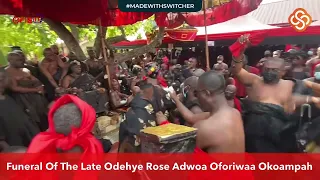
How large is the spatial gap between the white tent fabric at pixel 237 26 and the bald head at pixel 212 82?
0.30m

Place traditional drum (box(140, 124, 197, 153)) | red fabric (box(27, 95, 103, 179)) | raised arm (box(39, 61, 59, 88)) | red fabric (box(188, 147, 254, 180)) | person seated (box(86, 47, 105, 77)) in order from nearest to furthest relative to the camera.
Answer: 1. red fabric (box(27, 95, 103, 179))
2. traditional drum (box(140, 124, 197, 153))
3. red fabric (box(188, 147, 254, 180))
4. raised arm (box(39, 61, 59, 88))
5. person seated (box(86, 47, 105, 77))

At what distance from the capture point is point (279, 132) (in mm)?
1741

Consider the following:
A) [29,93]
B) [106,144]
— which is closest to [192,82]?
[106,144]

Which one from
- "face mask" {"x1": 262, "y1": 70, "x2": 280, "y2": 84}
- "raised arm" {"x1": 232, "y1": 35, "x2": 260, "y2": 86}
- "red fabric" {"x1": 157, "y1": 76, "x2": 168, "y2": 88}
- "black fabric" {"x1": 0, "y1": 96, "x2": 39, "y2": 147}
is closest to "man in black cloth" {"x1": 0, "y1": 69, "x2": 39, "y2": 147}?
"black fabric" {"x1": 0, "y1": 96, "x2": 39, "y2": 147}

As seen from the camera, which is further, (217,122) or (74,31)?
(74,31)

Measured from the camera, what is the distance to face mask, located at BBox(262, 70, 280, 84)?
68.6 inches

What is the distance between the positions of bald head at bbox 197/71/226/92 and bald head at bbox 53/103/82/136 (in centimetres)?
62

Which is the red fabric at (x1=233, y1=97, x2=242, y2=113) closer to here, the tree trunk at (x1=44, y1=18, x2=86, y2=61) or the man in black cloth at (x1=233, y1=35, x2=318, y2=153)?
the man in black cloth at (x1=233, y1=35, x2=318, y2=153)

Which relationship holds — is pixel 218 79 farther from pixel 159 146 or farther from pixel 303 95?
pixel 303 95

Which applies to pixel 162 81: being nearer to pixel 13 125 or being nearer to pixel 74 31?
pixel 74 31

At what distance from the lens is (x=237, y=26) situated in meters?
1.76

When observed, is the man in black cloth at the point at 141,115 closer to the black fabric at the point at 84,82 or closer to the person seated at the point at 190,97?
the person seated at the point at 190,97

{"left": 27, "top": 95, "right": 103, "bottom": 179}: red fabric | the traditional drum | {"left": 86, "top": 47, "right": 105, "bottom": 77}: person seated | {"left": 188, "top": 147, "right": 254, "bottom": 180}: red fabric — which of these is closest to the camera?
{"left": 27, "top": 95, "right": 103, "bottom": 179}: red fabric

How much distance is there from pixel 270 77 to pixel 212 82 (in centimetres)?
40
